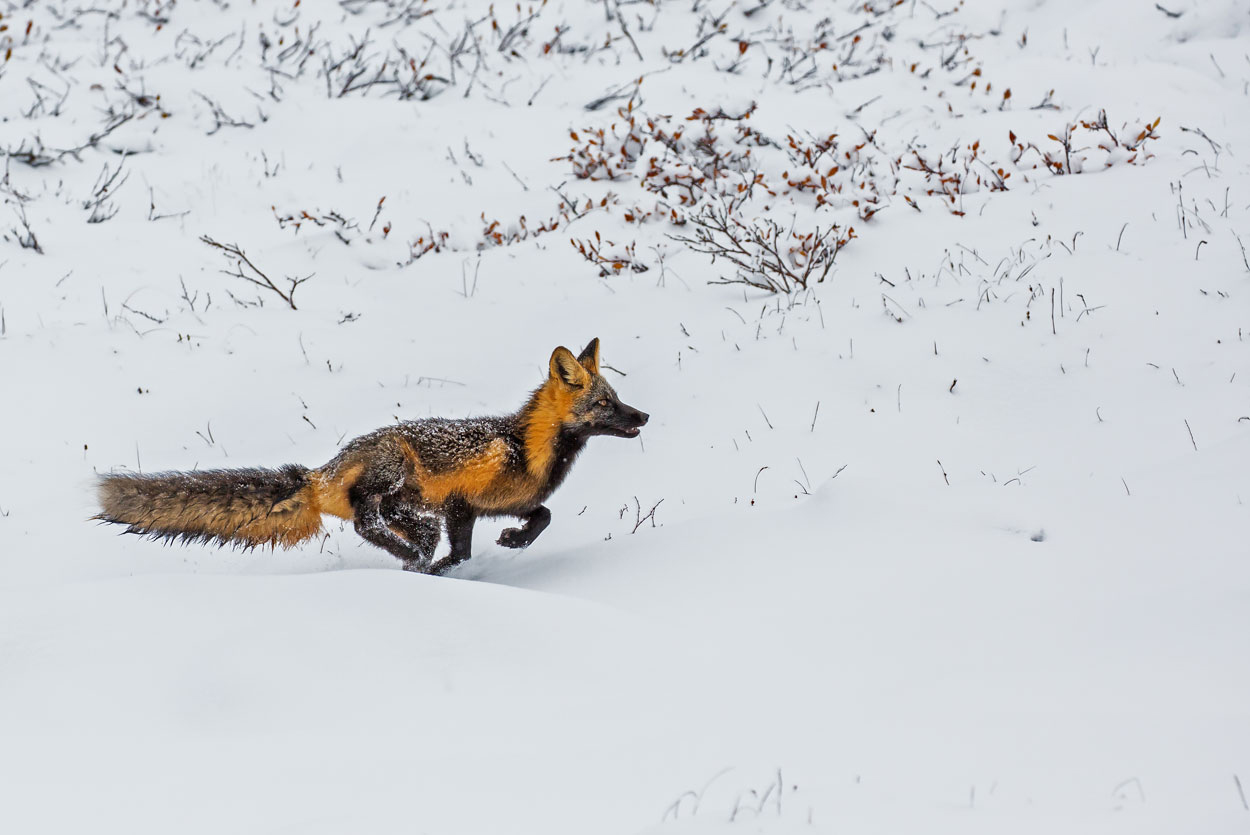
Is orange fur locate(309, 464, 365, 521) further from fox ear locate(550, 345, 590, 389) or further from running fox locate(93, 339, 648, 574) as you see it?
fox ear locate(550, 345, 590, 389)

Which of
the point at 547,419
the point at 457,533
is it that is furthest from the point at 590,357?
the point at 457,533

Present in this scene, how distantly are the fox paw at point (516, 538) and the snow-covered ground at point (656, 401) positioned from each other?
161mm

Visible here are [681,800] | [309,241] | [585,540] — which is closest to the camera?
[681,800]

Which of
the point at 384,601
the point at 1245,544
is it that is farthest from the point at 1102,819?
the point at 384,601

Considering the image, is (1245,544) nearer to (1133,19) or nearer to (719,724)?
(719,724)

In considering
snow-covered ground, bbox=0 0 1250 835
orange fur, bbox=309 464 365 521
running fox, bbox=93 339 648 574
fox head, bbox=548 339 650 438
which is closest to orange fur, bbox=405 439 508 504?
running fox, bbox=93 339 648 574

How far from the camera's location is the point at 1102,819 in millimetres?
2697

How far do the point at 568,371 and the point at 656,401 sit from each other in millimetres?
1774

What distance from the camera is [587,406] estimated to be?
5809 millimetres

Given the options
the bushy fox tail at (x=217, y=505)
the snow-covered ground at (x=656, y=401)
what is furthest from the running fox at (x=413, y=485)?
the snow-covered ground at (x=656, y=401)

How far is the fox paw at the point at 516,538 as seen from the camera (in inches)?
228

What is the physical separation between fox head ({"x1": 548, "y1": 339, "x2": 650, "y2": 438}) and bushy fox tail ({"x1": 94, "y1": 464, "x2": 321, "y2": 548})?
160cm

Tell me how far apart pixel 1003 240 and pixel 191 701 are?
26.6ft

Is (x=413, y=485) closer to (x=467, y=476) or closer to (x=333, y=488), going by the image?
(x=467, y=476)
